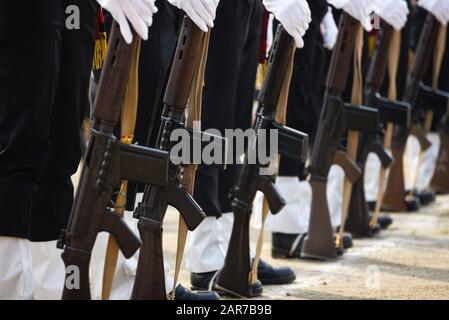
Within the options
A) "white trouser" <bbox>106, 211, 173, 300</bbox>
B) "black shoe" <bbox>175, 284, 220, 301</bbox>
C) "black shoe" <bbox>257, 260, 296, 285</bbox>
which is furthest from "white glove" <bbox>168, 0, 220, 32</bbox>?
"black shoe" <bbox>257, 260, 296, 285</bbox>

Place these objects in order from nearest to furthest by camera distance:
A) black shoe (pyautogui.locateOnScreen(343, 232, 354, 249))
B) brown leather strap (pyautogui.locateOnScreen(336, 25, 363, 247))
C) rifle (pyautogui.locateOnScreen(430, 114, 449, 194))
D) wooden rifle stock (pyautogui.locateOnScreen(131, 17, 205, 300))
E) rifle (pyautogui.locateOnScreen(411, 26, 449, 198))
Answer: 1. wooden rifle stock (pyautogui.locateOnScreen(131, 17, 205, 300))
2. brown leather strap (pyautogui.locateOnScreen(336, 25, 363, 247))
3. black shoe (pyautogui.locateOnScreen(343, 232, 354, 249))
4. rifle (pyautogui.locateOnScreen(411, 26, 449, 198))
5. rifle (pyautogui.locateOnScreen(430, 114, 449, 194))

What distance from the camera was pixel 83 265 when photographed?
10.3ft

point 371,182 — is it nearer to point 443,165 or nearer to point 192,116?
point 443,165

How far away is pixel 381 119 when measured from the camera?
608 centimetres

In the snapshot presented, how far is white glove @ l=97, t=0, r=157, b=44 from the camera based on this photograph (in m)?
3.01

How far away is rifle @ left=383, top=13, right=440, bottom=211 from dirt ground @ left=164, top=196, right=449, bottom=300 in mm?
261

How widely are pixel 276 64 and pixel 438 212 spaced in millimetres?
3025

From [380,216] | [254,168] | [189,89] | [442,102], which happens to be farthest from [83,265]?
[442,102]

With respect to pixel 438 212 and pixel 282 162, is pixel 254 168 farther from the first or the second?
pixel 438 212

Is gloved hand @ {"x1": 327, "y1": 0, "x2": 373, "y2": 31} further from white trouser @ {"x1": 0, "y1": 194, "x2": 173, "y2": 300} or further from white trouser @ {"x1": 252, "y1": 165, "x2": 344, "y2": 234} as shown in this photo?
white trouser @ {"x1": 0, "y1": 194, "x2": 173, "y2": 300}

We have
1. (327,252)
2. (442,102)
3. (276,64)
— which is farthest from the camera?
(442,102)

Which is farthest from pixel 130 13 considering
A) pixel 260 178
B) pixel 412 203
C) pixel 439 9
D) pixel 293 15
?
pixel 412 203

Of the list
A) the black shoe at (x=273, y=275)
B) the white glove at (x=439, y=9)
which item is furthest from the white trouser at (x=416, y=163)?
the black shoe at (x=273, y=275)

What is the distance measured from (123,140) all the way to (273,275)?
145 centimetres
